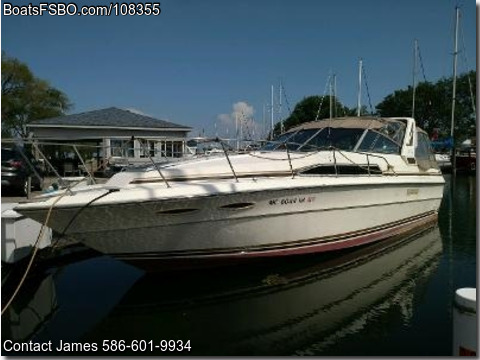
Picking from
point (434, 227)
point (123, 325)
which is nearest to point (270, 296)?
point (123, 325)

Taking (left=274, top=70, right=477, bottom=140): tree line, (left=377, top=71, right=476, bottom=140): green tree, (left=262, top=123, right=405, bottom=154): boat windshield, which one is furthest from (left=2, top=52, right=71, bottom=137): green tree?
(left=262, top=123, right=405, bottom=154): boat windshield

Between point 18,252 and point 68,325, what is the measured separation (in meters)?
2.05

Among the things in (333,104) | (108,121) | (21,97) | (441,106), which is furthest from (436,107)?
(21,97)

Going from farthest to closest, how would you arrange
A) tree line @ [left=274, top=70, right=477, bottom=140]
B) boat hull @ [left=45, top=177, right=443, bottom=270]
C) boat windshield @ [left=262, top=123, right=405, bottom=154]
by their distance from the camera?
1. tree line @ [left=274, top=70, right=477, bottom=140]
2. boat windshield @ [left=262, top=123, right=405, bottom=154]
3. boat hull @ [left=45, top=177, right=443, bottom=270]

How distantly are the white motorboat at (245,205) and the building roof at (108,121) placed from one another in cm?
1668

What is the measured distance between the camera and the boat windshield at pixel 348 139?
845 cm

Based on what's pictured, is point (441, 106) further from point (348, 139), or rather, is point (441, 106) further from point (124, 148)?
point (124, 148)

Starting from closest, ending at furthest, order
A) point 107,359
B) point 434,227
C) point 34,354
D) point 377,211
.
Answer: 1. point 107,359
2. point 34,354
3. point 377,211
4. point 434,227

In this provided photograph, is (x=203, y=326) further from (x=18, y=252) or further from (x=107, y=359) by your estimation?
(x=18, y=252)

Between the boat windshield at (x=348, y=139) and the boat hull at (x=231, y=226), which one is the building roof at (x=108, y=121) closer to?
the boat windshield at (x=348, y=139)

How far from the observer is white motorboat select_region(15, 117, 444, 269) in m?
5.62

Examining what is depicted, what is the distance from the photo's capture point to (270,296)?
588 cm

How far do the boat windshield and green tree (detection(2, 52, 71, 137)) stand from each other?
3649 cm

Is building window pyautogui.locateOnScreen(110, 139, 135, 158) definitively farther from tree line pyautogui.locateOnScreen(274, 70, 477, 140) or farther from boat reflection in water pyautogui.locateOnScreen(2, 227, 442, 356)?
tree line pyautogui.locateOnScreen(274, 70, 477, 140)
